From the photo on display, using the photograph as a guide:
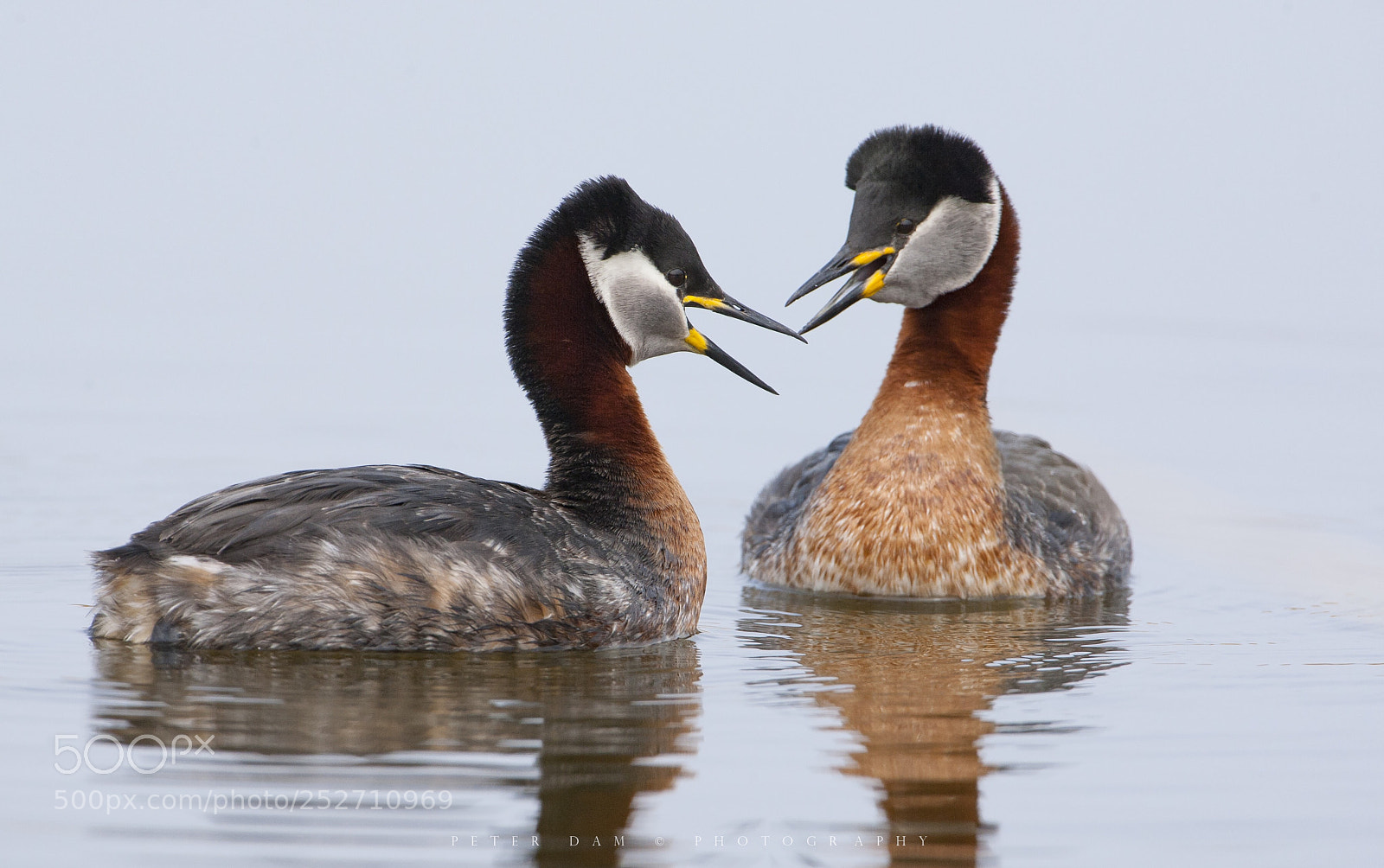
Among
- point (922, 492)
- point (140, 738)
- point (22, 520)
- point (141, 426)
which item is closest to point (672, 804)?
point (140, 738)

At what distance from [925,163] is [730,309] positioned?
5.88 feet

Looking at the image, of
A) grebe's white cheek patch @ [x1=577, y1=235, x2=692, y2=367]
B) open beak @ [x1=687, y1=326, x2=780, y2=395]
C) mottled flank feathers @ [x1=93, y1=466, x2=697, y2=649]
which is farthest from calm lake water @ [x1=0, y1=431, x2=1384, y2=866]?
grebe's white cheek patch @ [x1=577, y1=235, x2=692, y2=367]

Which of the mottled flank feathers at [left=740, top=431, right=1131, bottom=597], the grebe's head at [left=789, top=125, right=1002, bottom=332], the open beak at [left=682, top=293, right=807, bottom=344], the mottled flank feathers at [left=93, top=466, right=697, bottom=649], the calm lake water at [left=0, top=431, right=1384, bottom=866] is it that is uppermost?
the grebe's head at [left=789, top=125, right=1002, bottom=332]

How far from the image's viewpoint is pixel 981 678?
8.05 m

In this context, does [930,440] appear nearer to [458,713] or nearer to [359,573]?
[359,573]

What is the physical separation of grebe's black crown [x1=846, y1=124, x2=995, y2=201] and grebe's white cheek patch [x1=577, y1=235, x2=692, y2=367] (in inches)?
71.2

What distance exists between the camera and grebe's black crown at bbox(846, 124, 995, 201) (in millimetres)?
10070

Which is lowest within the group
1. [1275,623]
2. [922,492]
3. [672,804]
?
[672,804]

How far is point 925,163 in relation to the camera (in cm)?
1009

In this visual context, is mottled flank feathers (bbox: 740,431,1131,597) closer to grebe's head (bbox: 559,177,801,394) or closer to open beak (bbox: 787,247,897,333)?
open beak (bbox: 787,247,897,333)

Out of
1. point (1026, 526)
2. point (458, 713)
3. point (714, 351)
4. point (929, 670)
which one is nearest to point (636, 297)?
point (714, 351)

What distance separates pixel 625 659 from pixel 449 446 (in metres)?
4.96

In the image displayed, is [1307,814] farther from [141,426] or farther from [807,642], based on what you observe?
[141,426]

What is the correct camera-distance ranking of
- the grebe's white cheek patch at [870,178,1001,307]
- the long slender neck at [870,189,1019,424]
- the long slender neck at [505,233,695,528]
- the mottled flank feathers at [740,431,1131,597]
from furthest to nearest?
the long slender neck at [870,189,1019,424] < the grebe's white cheek patch at [870,178,1001,307] < the mottled flank feathers at [740,431,1131,597] < the long slender neck at [505,233,695,528]
